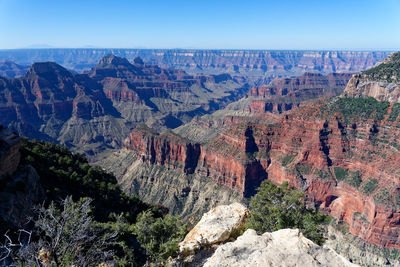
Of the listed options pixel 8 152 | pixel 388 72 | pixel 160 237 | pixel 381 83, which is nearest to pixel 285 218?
pixel 160 237

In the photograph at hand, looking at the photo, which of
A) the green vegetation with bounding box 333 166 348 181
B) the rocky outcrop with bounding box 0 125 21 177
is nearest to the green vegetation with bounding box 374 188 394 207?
the green vegetation with bounding box 333 166 348 181

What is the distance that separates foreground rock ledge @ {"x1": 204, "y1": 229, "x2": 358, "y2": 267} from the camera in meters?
16.5

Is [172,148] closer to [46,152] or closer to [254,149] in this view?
[254,149]

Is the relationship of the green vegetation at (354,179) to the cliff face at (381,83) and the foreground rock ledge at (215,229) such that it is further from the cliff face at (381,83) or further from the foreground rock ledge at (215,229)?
the foreground rock ledge at (215,229)

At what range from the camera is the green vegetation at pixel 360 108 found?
320ft

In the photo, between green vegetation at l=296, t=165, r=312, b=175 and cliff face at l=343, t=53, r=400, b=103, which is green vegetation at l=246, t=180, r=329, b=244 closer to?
green vegetation at l=296, t=165, r=312, b=175

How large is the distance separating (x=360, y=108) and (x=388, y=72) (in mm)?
21164

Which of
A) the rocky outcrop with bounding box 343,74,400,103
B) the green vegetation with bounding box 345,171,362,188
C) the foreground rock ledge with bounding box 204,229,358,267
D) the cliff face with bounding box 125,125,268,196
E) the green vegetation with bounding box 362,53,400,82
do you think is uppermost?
the green vegetation with bounding box 362,53,400,82

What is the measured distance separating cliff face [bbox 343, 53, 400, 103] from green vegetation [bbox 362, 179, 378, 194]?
37157mm

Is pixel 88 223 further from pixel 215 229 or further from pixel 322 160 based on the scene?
pixel 322 160

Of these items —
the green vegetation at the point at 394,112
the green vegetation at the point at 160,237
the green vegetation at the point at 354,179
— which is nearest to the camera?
the green vegetation at the point at 160,237

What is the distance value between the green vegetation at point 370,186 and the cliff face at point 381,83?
37.2 meters

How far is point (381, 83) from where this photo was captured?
340ft

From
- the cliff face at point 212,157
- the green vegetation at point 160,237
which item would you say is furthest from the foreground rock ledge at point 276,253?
the cliff face at point 212,157
